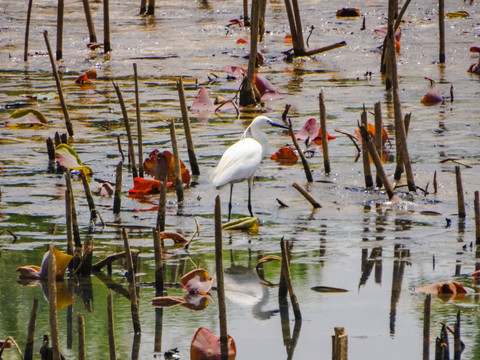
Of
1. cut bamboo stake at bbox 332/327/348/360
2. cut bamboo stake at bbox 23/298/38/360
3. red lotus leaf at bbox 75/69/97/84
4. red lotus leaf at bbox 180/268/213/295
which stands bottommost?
red lotus leaf at bbox 75/69/97/84

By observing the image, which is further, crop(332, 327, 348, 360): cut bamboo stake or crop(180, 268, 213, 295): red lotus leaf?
crop(180, 268, 213, 295): red lotus leaf

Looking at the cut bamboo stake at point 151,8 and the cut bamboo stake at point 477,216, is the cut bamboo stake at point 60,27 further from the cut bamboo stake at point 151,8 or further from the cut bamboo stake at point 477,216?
the cut bamboo stake at point 477,216

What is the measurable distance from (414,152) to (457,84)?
3.72 m

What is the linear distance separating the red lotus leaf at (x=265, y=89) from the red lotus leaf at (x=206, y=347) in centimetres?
763

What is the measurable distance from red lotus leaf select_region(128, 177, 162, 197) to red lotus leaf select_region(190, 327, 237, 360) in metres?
3.66

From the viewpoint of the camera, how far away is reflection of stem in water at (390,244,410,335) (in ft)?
16.8

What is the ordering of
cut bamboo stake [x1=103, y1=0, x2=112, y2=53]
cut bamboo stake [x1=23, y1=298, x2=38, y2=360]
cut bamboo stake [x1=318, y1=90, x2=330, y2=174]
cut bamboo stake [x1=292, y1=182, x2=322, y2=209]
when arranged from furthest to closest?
cut bamboo stake [x1=103, y1=0, x2=112, y2=53] → cut bamboo stake [x1=318, y1=90, x2=330, y2=174] → cut bamboo stake [x1=292, y1=182, x2=322, y2=209] → cut bamboo stake [x1=23, y1=298, x2=38, y2=360]

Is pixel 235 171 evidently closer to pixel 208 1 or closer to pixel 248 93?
pixel 248 93

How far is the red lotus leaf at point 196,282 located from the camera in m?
5.37

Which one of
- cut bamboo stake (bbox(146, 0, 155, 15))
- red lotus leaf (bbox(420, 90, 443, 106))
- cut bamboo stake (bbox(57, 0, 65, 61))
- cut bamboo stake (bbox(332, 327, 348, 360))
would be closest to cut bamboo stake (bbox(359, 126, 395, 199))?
cut bamboo stake (bbox(332, 327, 348, 360))

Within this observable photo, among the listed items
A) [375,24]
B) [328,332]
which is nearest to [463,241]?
[328,332]

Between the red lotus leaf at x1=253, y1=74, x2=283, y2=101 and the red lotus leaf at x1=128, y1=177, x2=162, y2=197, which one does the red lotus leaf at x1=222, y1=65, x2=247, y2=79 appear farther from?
the red lotus leaf at x1=128, y1=177, x2=162, y2=197

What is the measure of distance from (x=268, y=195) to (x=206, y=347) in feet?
12.7

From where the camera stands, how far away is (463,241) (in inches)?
252
